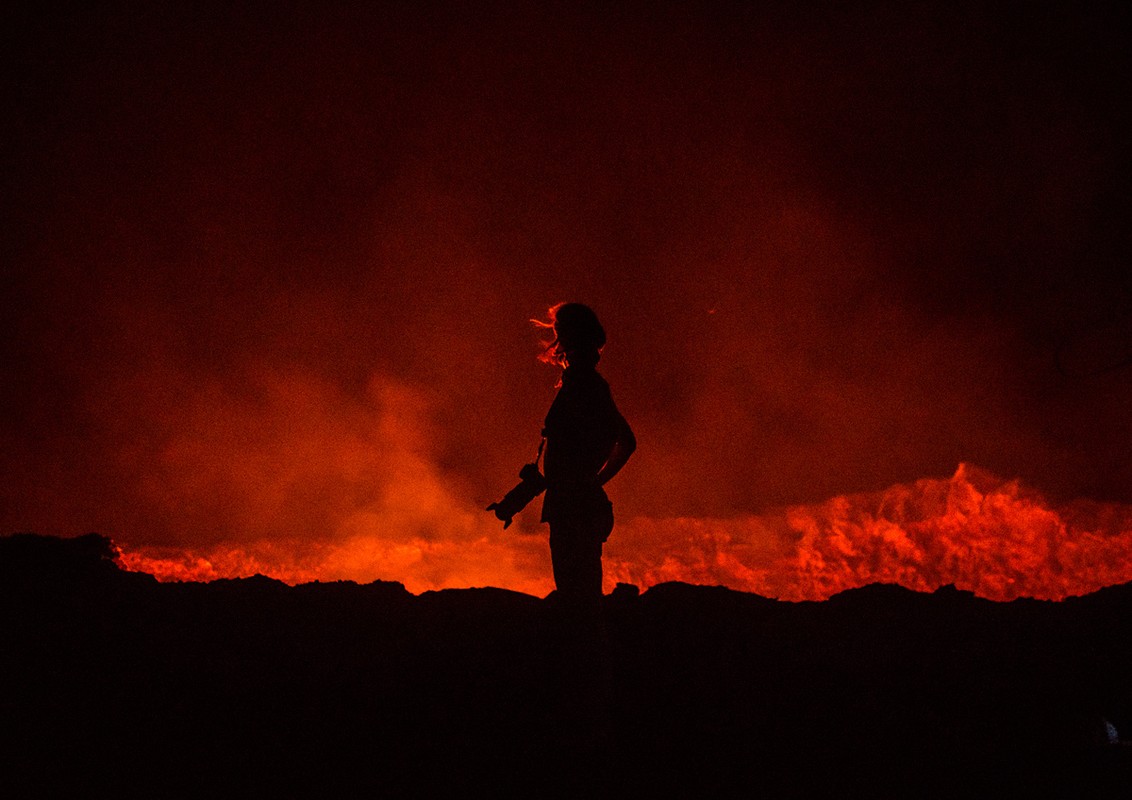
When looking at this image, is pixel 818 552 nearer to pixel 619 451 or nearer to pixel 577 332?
pixel 619 451

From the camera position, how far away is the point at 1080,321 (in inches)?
364

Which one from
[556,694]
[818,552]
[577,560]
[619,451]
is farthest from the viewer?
[818,552]

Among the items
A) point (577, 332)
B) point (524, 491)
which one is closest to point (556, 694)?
point (524, 491)

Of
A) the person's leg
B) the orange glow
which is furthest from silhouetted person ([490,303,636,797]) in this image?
the orange glow

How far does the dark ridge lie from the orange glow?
3.40m

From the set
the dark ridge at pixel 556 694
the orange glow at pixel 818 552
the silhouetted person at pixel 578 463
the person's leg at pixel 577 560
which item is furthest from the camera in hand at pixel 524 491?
the orange glow at pixel 818 552

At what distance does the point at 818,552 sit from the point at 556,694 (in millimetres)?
5933

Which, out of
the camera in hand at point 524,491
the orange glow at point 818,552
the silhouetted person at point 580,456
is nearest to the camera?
the silhouetted person at point 580,456

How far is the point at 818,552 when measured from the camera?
8.43 meters

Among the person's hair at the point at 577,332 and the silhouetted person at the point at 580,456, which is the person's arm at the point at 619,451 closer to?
the silhouetted person at the point at 580,456

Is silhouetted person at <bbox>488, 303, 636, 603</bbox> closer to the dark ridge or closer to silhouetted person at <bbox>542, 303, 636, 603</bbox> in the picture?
silhouetted person at <bbox>542, 303, 636, 603</bbox>

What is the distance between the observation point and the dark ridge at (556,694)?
3.12 meters

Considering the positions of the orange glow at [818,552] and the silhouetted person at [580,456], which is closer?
the silhouetted person at [580,456]

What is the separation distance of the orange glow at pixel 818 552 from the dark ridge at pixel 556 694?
3.40 metres
